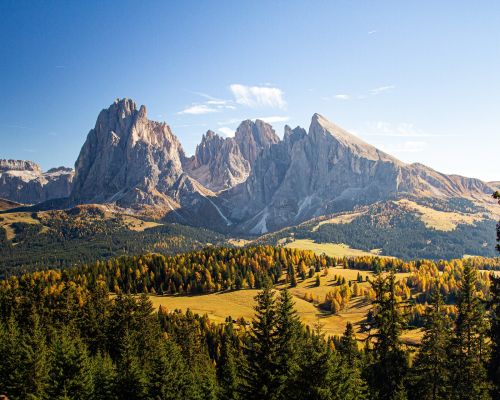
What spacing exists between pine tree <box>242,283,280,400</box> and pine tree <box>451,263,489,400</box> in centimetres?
2195

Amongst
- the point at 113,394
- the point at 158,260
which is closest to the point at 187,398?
the point at 113,394

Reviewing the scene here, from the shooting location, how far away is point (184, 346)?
81812 mm

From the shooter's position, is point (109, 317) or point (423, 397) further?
point (109, 317)

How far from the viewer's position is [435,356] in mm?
41969

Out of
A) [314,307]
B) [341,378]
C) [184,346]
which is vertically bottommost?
[314,307]

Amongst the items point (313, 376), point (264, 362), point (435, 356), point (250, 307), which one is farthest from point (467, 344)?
point (250, 307)

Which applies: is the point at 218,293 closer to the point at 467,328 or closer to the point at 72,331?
the point at 72,331

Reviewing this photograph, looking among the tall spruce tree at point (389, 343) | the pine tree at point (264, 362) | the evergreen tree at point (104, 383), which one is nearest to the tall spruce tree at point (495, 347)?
the tall spruce tree at point (389, 343)

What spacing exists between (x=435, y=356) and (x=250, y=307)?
119 metres

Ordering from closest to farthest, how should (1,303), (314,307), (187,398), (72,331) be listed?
1. (187,398)
2. (72,331)
3. (1,303)
4. (314,307)

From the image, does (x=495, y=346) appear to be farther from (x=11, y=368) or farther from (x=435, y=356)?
(x=11, y=368)

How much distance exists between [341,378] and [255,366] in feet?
24.6

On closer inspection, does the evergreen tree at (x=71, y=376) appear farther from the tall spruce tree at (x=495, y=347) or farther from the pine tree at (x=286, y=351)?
the tall spruce tree at (x=495, y=347)

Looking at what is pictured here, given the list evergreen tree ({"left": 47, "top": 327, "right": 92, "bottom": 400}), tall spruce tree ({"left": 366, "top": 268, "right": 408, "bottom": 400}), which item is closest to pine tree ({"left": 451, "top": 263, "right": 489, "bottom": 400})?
tall spruce tree ({"left": 366, "top": 268, "right": 408, "bottom": 400})
